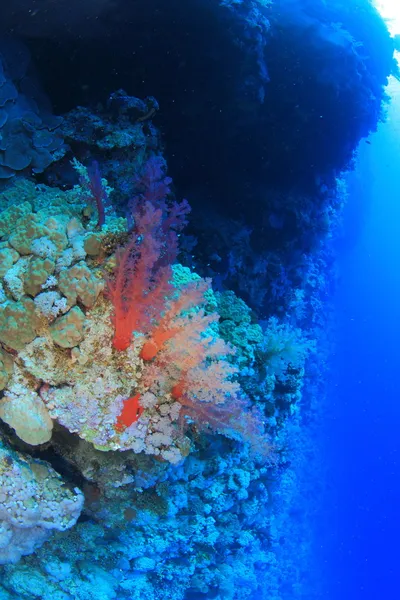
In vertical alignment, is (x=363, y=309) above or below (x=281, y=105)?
above

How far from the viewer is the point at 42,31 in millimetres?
5277

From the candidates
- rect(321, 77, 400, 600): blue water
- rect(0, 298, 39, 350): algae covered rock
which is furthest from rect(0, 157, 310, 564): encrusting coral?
rect(321, 77, 400, 600): blue water

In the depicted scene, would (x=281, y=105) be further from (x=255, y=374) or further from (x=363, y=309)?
(x=363, y=309)

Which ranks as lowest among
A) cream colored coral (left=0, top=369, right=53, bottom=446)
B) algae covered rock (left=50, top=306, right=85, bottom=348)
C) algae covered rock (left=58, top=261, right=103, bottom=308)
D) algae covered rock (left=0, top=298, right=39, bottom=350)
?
cream colored coral (left=0, top=369, right=53, bottom=446)

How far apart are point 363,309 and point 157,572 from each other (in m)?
21.4

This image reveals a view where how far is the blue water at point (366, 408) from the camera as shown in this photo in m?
17.2

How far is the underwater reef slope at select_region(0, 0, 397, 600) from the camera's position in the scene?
9.44 ft

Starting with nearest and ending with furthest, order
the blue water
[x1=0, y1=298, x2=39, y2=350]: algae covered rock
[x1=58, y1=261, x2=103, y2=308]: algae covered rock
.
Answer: [x1=0, y1=298, x2=39, y2=350]: algae covered rock < [x1=58, y1=261, x2=103, y2=308]: algae covered rock < the blue water

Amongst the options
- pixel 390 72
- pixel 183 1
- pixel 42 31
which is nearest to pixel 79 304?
pixel 42 31

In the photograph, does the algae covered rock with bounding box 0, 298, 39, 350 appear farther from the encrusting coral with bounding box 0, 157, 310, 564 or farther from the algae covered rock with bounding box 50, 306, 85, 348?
the algae covered rock with bounding box 50, 306, 85, 348

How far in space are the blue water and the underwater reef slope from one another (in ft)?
28.9

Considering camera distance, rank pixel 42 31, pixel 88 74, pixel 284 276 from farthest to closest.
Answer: pixel 284 276
pixel 88 74
pixel 42 31

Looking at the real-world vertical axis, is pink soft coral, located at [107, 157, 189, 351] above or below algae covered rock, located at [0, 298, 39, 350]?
above

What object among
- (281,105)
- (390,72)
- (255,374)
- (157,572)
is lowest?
(157,572)
